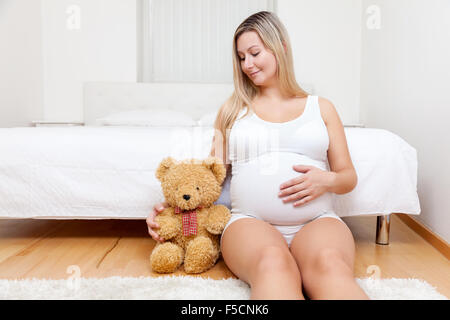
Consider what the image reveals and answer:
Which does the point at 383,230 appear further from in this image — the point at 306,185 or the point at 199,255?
the point at 199,255

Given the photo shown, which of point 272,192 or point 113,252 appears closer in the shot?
point 272,192

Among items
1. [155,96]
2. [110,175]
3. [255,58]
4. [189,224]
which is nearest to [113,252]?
[110,175]

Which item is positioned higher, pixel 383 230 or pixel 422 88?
pixel 422 88

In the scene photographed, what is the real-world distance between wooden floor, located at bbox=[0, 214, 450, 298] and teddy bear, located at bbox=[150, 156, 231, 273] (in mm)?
70

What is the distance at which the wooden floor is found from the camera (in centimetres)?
146

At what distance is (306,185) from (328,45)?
306 centimetres

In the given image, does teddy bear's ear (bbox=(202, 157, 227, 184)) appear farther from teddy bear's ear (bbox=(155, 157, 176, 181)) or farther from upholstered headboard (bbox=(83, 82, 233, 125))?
upholstered headboard (bbox=(83, 82, 233, 125))

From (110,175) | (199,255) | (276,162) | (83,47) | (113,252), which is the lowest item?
(113,252)

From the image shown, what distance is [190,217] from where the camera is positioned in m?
1.47

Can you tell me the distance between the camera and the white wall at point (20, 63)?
3.14 meters

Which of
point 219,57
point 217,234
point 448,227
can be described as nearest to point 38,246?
point 217,234

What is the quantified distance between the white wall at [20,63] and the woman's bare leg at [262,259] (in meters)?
2.56

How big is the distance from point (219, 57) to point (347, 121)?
4.82 ft
